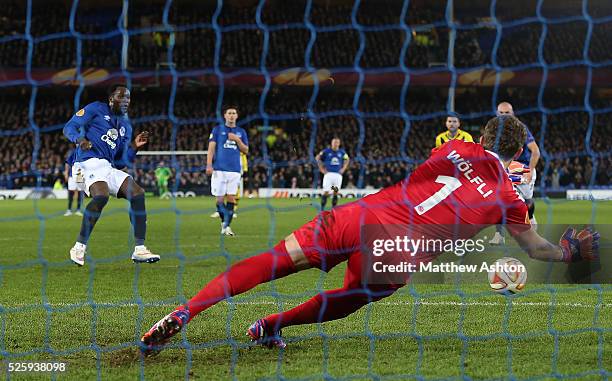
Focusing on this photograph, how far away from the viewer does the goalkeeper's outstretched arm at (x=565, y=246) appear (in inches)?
177

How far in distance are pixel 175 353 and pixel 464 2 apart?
3468 cm

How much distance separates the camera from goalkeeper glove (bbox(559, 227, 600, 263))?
4656mm

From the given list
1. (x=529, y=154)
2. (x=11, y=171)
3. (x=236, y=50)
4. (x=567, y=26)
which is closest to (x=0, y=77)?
(x=11, y=171)

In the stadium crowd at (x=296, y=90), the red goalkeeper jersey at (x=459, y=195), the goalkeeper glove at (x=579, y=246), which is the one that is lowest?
the goalkeeper glove at (x=579, y=246)

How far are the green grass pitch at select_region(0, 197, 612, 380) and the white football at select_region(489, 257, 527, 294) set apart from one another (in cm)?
23

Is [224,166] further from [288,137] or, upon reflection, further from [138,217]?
[288,137]

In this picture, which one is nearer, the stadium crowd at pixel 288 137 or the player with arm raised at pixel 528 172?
the player with arm raised at pixel 528 172

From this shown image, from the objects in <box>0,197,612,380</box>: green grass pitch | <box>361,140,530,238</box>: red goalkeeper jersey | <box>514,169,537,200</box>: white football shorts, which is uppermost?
<box>361,140,530,238</box>: red goalkeeper jersey

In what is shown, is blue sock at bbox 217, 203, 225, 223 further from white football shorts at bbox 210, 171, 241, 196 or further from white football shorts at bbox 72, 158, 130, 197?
white football shorts at bbox 72, 158, 130, 197

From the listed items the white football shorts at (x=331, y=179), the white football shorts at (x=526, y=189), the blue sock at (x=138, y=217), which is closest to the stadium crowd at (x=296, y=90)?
the white football shorts at (x=331, y=179)

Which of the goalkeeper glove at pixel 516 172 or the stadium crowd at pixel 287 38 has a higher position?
the stadium crowd at pixel 287 38

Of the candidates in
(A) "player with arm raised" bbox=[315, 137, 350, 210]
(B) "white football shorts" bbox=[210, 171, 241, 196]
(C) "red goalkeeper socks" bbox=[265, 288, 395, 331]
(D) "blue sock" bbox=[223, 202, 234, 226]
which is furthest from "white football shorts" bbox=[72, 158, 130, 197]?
(A) "player with arm raised" bbox=[315, 137, 350, 210]

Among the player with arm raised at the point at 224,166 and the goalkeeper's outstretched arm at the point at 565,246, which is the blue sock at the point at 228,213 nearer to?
the player with arm raised at the point at 224,166

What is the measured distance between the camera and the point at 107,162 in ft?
28.8
